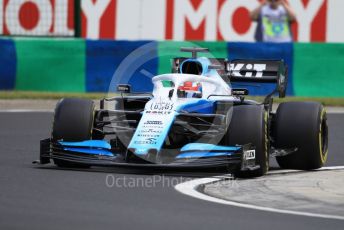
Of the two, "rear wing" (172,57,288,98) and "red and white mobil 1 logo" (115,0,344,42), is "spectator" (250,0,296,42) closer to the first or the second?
"red and white mobil 1 logo" (115,0,344,42)

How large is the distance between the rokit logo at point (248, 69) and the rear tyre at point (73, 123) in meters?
2.07

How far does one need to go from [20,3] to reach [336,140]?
37.3 feet

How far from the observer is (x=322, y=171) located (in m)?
11.9

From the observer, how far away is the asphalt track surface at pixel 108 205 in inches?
327

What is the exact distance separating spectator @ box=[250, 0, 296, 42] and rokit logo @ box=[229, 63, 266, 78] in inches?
391

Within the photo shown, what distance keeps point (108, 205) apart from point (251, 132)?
7.80 ft

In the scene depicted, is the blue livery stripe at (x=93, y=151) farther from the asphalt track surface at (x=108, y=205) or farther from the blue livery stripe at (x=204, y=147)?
the blue livery stripe at (x=204, y=147)

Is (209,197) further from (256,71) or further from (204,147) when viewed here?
(256,71)

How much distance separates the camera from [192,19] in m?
26.2

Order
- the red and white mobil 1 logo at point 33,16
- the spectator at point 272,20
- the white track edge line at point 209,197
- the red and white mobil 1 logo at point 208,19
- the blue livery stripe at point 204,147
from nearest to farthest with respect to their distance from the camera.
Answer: the white track edge line at point 209,197 → the blue livery stripe at point 204,147 → the spectator at point 272,20 → the red and white mobil 1 logo at point 33,16 → the red and white mobil 1 logo at point 208,19

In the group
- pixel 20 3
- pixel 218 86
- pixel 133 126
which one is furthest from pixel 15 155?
pixel 20 3

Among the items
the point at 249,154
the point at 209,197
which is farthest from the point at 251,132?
the point at 209,197

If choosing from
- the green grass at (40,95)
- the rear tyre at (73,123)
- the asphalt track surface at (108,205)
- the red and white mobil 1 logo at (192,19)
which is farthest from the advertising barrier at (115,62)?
the rear tyre at (73,123)

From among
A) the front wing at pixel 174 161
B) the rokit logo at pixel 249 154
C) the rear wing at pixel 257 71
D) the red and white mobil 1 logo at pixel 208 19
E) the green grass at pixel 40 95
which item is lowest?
the green grass at pixel 40 95
